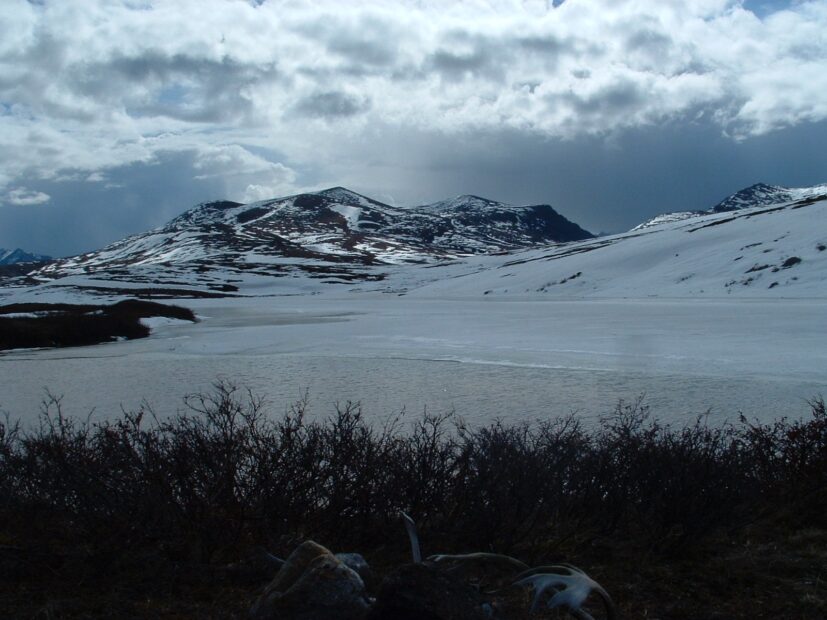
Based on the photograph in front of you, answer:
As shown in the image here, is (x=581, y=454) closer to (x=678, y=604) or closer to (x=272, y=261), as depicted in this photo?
(x=678, y=604)

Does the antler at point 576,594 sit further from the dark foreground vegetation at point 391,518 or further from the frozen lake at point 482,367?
the frozen lake at point 482,367

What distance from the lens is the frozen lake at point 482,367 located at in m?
12.7

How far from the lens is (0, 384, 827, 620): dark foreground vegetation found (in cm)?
506

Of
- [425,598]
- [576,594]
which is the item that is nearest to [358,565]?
[425,598]

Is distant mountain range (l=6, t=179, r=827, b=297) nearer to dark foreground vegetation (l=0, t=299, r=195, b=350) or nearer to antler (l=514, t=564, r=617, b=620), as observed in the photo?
dark foreground vegetation (l=0, t=299, r=195, b=350)

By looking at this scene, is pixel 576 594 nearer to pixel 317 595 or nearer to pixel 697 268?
pixel 317 595

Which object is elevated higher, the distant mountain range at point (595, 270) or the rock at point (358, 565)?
the distant mountain range at point (595, 270)

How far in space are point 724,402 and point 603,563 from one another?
24.5 ft

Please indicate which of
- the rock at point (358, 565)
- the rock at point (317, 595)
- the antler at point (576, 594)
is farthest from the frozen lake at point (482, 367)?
the antler at point (576, 594)

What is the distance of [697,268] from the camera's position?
51.1 metres

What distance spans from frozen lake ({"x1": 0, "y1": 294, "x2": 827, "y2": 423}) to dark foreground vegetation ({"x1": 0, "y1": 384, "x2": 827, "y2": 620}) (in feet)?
15.4

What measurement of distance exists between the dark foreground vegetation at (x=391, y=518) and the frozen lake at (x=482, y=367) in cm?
471

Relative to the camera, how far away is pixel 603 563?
224 inches

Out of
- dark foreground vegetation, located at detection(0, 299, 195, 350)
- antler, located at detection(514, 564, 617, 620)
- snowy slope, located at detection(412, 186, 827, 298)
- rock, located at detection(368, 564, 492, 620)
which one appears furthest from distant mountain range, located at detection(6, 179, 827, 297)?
rock, located at detection(368, 564, 492, 620)
